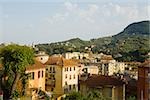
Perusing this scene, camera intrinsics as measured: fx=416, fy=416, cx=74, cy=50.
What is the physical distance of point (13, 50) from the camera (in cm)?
686

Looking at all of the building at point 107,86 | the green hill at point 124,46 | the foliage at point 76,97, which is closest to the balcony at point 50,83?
the building at point 107,86

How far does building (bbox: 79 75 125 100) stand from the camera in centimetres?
1043


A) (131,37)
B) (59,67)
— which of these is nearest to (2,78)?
(59,67)

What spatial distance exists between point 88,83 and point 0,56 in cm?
431

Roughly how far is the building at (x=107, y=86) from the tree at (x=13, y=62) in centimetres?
368

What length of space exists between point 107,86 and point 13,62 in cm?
421

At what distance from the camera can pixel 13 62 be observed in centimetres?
677

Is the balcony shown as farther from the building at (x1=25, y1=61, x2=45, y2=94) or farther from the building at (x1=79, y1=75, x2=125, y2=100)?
the building at (x1=25, y1=61, x2=45, y2=94)

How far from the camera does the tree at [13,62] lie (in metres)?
6.55

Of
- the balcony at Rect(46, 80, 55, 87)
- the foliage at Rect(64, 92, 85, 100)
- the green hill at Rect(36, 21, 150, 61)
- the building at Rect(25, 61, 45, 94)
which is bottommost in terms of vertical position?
the balcony at Rect(46, 80, 55, 87)

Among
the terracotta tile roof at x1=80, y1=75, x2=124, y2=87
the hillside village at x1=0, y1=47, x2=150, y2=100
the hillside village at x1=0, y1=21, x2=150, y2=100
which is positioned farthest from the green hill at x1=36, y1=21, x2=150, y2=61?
the terracotta tile roof at x1=80, y1=75, x2=124, y2=87

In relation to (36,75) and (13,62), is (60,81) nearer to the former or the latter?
(36,75)

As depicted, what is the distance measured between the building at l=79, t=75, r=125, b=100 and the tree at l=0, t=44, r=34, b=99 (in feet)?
12.1

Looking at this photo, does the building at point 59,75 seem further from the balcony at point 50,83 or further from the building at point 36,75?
the building at point 36,75
